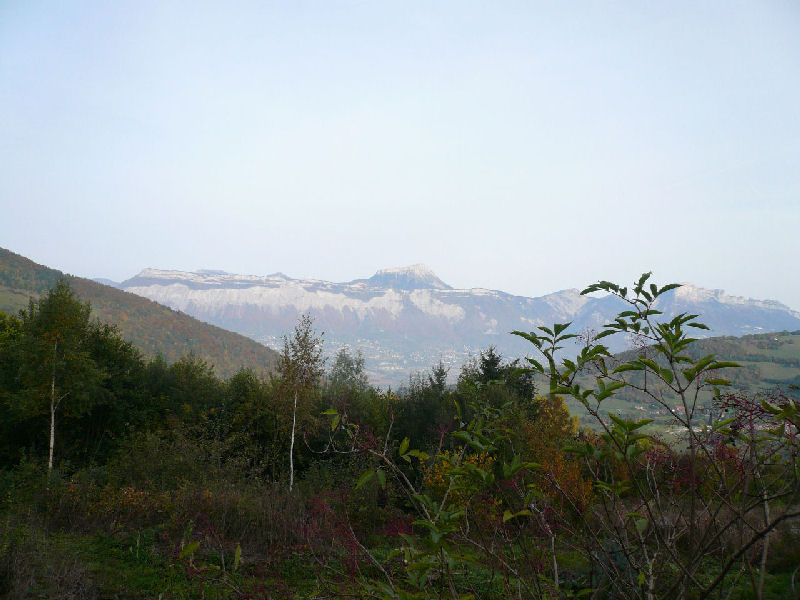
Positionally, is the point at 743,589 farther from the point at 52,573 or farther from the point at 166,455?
the point at 166,455

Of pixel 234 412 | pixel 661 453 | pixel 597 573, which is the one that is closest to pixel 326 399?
pixel 234 412

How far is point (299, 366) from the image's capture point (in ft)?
66.1

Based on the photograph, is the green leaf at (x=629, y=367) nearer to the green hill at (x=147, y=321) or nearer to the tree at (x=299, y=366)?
the tree at (x=299, y=366)

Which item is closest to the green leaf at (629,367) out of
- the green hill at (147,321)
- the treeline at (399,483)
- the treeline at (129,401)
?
the treeline at (399,483)

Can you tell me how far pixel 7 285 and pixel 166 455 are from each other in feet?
367

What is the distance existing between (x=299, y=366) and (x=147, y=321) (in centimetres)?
9480

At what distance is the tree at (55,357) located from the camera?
17.2 metres

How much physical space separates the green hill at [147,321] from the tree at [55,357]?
229ft

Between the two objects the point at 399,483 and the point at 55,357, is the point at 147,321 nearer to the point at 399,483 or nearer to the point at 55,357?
the point at 55,357

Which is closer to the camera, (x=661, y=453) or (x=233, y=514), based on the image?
(x=661, y=453)

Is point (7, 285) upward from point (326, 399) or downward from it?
upward

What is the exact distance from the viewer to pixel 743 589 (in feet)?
20.5

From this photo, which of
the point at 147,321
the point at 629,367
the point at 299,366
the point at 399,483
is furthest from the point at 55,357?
the point at 147,321

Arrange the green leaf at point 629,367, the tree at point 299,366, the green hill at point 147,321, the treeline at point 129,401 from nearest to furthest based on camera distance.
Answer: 1. the green leaf at point 629,367
2. the treeline at point 129,401
3. the tree at point 299,366
4. the green hill at point 147,321
